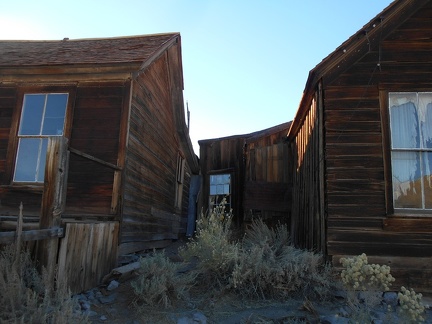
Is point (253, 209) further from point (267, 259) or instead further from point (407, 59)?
point (407, 59)

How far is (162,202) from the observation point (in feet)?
35.7

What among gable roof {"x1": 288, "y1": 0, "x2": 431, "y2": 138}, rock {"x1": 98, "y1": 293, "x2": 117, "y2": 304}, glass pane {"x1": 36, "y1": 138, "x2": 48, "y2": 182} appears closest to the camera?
rock {"x1": 98, "y1": 293, "x2": 117, "y2": 304}

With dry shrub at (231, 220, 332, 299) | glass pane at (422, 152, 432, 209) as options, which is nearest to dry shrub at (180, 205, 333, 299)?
dry shrub at (231, 220, 332, 299)

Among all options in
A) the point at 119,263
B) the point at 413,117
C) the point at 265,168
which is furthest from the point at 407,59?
the point at 119,263

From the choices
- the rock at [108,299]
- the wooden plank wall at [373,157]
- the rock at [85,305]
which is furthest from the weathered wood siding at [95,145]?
the wooden plank wall at [373,157]

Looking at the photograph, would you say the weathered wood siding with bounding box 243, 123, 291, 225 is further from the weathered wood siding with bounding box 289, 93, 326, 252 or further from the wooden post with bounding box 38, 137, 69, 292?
the wooden post with bounding box 38, 137, 69, 292

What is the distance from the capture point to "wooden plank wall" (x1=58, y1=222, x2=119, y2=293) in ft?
15.9

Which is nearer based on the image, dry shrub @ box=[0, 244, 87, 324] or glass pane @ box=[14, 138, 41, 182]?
dry shrub @ box=[0, 244, 87, 324]

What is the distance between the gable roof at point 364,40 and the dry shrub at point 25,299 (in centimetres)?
505

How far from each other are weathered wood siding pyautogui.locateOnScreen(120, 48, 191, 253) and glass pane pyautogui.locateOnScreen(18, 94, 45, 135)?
73.0 inches

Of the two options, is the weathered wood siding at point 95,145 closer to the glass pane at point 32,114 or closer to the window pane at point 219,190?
the glass pane at point 32,114

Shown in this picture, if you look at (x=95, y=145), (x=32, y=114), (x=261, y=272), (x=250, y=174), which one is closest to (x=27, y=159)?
(x=32, y=114)

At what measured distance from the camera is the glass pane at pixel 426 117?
6211 millimetres

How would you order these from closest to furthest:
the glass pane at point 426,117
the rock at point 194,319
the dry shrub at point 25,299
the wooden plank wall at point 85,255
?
the dry shrub at point 25,299 → the rock at point 194,319 → the wooden plank wall at point 85,255 → the glass pane at point 426,117
